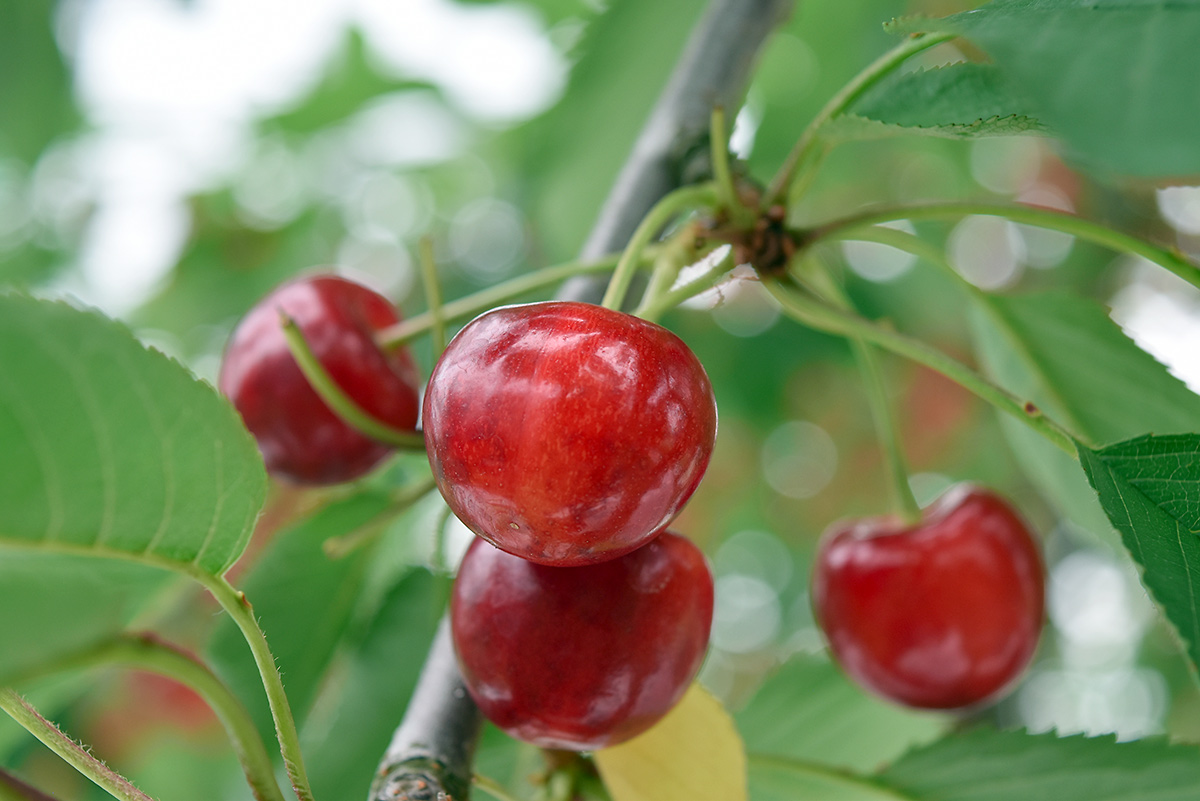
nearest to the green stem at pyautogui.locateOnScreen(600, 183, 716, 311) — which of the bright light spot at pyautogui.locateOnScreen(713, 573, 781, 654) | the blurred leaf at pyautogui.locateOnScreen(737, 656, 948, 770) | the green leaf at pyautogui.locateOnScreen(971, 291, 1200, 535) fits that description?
the green leaf at pyautogui.locateOnScreen(971, 291, 1200, 535)

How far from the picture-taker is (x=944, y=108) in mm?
568

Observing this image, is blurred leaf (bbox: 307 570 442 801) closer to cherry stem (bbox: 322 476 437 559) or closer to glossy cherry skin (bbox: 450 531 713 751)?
cherry stem (bbox: 322 476 437 559)

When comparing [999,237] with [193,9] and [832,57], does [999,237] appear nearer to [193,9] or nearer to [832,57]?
[832,57]

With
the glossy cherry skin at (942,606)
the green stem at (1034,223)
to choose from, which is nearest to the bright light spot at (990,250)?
the glossy cherry skin at (942,606)

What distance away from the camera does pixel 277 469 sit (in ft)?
2.66

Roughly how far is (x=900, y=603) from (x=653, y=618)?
43 cm

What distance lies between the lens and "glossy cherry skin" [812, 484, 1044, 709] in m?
0.89

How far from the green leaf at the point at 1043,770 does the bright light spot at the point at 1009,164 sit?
200 centimetres

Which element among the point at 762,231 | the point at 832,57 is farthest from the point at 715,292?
the point at 832,57

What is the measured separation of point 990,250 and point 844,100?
219 centimetres

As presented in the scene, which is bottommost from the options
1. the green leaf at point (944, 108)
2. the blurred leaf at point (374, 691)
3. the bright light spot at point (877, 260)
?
the bright light spot at point (877, 260)

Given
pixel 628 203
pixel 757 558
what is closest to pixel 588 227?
pixel 628 203

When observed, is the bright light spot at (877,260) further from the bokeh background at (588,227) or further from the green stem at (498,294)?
the green stem at (498,294)

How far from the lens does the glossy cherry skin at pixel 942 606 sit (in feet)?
2.91
